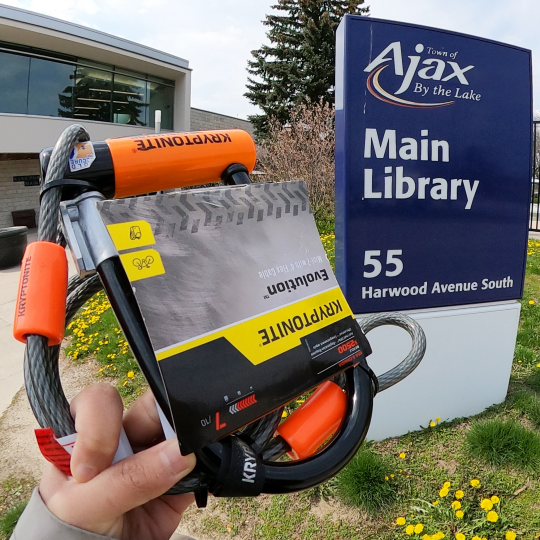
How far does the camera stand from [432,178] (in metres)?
2.23

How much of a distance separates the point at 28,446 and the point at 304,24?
21.1 meters

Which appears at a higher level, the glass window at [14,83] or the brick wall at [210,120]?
the brick wall at [210,120]

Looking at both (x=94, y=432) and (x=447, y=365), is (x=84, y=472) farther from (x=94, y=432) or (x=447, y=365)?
(x=447, y=365)

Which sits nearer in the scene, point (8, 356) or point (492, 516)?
point (492, 516)

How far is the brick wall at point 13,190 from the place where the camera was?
13547mm

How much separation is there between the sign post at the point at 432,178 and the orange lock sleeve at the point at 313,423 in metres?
1.41

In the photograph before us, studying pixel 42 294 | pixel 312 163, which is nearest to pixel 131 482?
pixel 42 294

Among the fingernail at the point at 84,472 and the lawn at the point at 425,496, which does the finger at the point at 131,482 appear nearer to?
the fingernail at the point at 84,472

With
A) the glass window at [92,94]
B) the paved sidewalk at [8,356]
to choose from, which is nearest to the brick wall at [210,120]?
the glass window at [92,94]

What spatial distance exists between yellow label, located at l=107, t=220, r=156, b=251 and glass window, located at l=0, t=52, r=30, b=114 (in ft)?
49.3

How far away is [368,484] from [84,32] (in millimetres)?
15611

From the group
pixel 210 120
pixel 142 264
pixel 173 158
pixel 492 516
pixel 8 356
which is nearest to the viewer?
pixel 142 264

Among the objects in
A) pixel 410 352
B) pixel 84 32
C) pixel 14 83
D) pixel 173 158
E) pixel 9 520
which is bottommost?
pixel 9 520

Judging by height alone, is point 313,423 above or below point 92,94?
below
